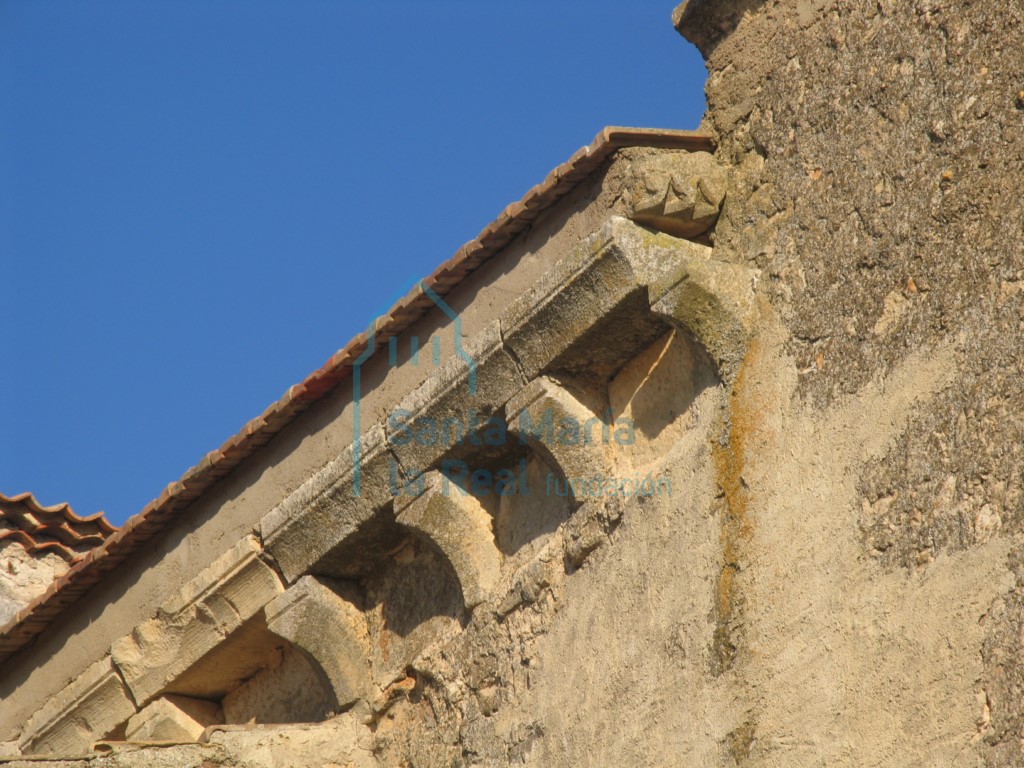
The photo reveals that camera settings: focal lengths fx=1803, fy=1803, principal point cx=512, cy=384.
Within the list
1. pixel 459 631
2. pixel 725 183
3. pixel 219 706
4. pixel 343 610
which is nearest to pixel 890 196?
pixel 725 183

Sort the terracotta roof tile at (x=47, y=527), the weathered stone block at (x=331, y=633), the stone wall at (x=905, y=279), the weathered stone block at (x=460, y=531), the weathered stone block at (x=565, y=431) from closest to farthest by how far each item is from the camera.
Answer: the stone wall at (x=905, y=279) < the weathered stone block at (x=565, y=431) < the weathered stone block at (x=460, y=531) < the weathered stone block at (x=331, y=633) < the terracotta roof tile at (x=47, y=527)

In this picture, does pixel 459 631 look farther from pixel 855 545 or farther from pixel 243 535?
pixel 855 545

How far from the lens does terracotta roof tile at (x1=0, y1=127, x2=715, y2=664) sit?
624 cm

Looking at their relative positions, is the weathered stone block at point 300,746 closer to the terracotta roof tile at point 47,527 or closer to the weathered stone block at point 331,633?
the weathered stone block at point 331,633

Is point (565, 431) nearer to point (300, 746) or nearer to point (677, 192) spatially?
point (677, 192)

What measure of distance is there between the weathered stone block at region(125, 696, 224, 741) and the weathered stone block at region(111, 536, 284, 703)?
7 cm

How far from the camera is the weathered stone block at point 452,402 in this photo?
6.42 m

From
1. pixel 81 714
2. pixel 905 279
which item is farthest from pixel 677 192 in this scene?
pixel 81 714

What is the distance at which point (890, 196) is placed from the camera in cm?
550

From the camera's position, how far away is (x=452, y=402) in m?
6.56

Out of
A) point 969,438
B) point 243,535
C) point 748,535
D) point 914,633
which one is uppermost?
point 243,535

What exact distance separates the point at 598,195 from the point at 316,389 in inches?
61.5

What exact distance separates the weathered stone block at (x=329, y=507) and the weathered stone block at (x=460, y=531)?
0.72ft

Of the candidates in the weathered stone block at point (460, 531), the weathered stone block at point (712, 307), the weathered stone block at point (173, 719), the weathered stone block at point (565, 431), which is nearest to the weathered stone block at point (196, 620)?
the weathered stone block at point (173, 719)
